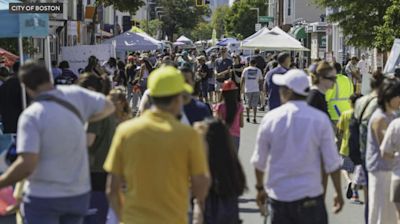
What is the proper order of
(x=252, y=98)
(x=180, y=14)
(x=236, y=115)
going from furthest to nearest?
(x=180, y=14) < (x=252, y=98) < (x=236, y=115)

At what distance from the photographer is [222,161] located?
6301 millimetres

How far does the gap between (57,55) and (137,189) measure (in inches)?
1095

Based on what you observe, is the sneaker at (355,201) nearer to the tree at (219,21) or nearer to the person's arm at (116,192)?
A: the person's arm at (116,192)

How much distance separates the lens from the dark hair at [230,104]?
914cm

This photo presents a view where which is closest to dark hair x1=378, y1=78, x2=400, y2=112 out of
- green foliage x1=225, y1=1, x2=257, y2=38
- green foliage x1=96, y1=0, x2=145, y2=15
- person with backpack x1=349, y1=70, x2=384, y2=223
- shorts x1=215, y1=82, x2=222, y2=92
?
person with backpack x1=349, y1=70, x2=384, y2=223

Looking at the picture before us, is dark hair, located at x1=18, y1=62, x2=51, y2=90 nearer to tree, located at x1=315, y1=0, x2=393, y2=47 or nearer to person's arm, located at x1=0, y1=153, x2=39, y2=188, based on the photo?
person's arm, located at x1=0, y1=153, x2=39, y2=188

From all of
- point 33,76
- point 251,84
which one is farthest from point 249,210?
point 251,84

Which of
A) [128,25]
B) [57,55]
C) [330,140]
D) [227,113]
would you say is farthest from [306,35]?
[330,140]

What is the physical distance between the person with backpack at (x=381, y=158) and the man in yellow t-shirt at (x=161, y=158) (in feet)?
Answer: 9.70

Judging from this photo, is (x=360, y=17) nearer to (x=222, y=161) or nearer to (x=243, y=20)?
(x=222, y=161)

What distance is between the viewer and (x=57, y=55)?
3209cm

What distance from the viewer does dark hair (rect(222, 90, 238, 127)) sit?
30.0ft

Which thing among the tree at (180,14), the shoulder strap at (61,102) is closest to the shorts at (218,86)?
the shoulder strap at (61,102)

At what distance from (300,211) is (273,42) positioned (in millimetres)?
21978
